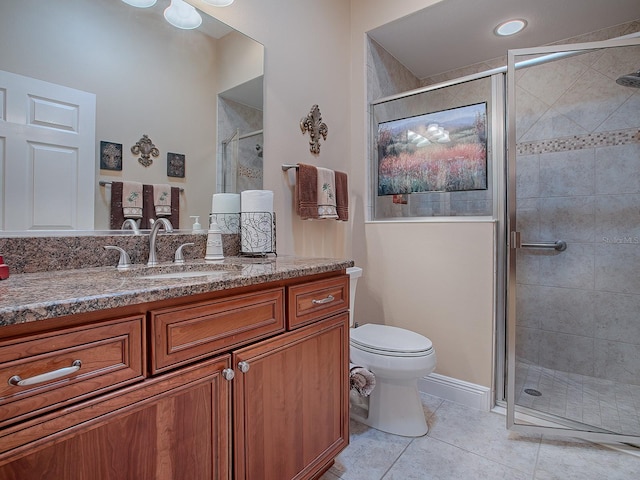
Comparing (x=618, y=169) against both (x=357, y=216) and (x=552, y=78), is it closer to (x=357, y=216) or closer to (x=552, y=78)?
(x=552, y=78)

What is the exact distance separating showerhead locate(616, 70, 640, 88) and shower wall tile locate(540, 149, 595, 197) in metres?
0.32

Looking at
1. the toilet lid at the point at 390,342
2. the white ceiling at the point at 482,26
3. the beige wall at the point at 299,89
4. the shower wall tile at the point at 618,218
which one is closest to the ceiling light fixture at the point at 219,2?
the beige wall at the point at 299,89

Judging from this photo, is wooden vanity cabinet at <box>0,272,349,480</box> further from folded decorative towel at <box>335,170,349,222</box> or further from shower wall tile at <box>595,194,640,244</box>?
shower wall tile at <box>595,194,640,244</box>

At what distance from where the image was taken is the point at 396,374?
5.27ft

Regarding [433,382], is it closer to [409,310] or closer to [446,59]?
[409,310]

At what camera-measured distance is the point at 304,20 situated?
2055 mm

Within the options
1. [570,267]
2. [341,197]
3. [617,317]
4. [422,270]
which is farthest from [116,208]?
[617,317]

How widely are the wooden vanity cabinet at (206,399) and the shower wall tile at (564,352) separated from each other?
1.39 metres

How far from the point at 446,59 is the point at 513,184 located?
159 cm

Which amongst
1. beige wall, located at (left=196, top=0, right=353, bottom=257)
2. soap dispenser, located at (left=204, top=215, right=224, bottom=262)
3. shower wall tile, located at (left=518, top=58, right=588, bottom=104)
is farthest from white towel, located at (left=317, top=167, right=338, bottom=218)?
shower wall tile, located at (left=518, top=58, right=588, bottom=104)

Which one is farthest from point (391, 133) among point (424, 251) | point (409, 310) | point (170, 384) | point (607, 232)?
point (170, 384)

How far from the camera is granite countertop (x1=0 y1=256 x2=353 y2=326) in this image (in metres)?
0.60

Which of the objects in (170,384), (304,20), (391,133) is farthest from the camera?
(391,133)

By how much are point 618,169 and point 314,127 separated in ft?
5.34
